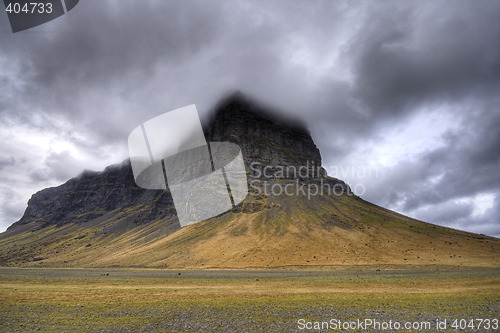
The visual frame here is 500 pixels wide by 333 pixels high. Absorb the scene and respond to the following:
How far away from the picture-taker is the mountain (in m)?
69.0

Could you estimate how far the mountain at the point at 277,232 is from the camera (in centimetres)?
6900

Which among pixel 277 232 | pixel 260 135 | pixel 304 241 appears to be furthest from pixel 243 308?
pixel 260 135

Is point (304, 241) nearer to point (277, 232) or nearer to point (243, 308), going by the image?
point (277, 232)

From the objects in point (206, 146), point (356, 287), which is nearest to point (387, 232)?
point (356, 287)

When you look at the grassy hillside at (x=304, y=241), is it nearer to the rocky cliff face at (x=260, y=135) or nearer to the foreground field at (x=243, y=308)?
the foreground field at (x=243, y=308)

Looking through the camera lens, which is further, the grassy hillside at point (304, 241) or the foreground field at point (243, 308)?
the grassy hillside at point (304, 241)

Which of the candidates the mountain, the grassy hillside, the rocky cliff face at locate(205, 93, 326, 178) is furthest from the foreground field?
the rocky cliff face at locate(205, 93, 326, 178)

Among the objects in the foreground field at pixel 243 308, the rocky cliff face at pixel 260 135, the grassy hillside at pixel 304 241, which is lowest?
the foreground field at pixel 243 308

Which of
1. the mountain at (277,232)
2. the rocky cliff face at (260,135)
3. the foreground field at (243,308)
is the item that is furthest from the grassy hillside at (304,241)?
the rocky cliff face at (260,135)

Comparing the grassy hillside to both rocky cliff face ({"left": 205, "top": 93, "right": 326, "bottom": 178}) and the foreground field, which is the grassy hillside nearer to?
the foreground field

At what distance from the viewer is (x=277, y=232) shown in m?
89.2

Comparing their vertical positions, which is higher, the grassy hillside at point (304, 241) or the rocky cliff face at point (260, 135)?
the rocky cliff face at point (260, 135)

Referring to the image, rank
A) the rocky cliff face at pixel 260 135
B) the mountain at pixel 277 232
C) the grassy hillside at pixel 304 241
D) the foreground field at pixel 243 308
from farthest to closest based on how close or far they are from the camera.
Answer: the rocky cliff face at pixel 260 135
the mountain at pixel 277 232
the grassy hillside at pixel 304 241
the foreground field at pixel 243 308

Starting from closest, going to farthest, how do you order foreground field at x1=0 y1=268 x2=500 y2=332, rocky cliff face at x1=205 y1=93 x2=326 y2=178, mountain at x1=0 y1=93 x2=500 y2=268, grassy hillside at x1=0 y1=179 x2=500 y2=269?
foreground field at x1=0 y1=268 x2=500 y2=332, grassy hillside at x1=0 y1=179 x2=500 y2=269, mountain at x1=0 y1=93 x2=500 y2=268, rocky cliff face at x1=205 y1=93 x2=326 y2=178
